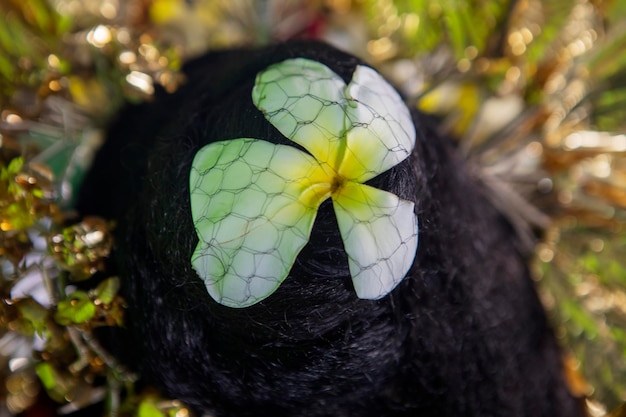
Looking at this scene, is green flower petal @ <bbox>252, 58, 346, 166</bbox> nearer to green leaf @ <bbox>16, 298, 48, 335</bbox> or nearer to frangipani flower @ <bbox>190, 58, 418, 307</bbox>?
frangipani flower @ <bbox>190, 58, 418, 307</bbox>

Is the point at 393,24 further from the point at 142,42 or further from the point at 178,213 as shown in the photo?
the point at 178,213

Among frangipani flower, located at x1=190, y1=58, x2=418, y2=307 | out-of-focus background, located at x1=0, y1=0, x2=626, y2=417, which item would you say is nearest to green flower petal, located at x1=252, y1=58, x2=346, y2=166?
frangipani flower, located at x1=190, y1=58, x2=418, y2=307

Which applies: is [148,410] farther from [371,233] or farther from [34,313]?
[371,233]

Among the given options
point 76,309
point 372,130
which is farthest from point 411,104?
point 76,309

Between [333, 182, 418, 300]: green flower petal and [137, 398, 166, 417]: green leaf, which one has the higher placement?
Answer: [333, 182, 418, 300]: green flower petal

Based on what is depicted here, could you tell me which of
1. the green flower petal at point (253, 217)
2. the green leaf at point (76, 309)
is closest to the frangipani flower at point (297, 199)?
the green flower petal at point (253, 217)

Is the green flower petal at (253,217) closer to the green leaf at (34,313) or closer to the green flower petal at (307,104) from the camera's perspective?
the green flower petal at (307,104)
